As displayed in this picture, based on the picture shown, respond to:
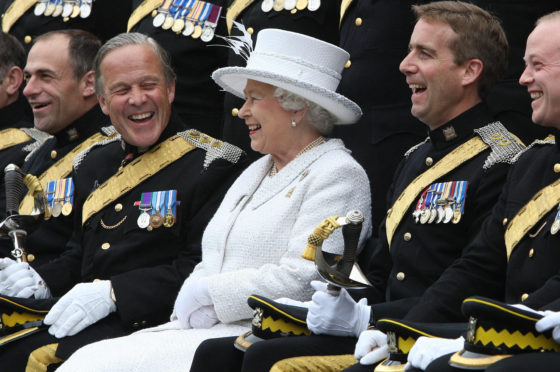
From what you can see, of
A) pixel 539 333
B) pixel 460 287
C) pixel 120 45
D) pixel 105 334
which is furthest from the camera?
pixel 120 45

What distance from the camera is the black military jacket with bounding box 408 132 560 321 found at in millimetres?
4027

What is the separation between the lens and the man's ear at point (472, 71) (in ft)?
15.7

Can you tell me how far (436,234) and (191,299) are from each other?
106cm

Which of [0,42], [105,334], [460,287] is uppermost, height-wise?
[0,42]

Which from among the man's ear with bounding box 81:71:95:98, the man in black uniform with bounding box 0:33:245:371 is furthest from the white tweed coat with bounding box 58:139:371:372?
the man's ear with bounding box 81:71:95:98

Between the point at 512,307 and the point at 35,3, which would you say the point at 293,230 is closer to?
the point at 512,307

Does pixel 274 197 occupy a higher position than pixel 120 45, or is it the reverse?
pixel 120 45

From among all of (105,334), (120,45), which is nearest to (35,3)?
(120,45)

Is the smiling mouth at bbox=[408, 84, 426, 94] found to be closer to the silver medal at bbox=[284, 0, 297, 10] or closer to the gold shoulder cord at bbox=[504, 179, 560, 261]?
the gold shoulder cord at bbox=[504, 179, 560, 261]

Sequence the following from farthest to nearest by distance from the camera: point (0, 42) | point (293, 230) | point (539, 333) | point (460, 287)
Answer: point (0, 42)
point (293, 230)
point (460, 287)
point (539, 333)

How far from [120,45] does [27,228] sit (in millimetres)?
1062

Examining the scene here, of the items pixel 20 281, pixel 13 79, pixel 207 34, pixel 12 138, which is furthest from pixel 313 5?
pixel 13 79

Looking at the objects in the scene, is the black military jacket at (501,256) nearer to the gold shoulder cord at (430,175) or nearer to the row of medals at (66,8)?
the gold shoulder cord at (430,175)

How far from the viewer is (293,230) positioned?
4.79 m
